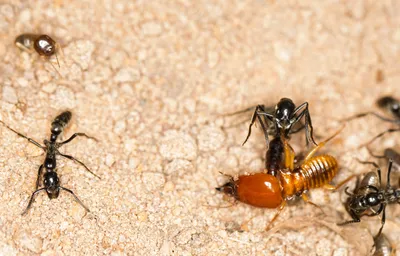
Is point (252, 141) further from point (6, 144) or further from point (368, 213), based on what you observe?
point (6, 144)

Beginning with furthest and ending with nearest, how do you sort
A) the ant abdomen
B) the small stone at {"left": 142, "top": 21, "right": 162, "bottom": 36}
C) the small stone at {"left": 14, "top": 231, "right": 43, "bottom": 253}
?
1. the small stone at {"left": 142, "top": 21, "right": 162, "bottom": 36}
2. the ant abdomen
3. the small stone at {"left": 14, "top": 231, "right": 43, "bottom": 253}

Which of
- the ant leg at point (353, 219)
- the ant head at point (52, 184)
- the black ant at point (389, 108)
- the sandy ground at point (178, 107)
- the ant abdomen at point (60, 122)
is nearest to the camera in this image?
the ant head at point (52, 184)

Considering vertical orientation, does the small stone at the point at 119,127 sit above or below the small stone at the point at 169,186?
above

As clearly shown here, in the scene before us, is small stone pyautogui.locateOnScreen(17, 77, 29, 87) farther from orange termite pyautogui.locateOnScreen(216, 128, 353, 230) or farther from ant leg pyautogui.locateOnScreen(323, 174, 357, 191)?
ant leg pyautogui.locateOnScreen(323, 174, 357, 191)

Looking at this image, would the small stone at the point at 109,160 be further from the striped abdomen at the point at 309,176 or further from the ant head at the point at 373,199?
the ant head at the point at 373,199

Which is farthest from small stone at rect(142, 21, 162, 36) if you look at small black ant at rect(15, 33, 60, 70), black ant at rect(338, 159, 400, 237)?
black ant at rect(338, 159, 400, 237)

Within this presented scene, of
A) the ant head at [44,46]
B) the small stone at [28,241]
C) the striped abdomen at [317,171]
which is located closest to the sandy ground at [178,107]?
the small stone at [28,241]
